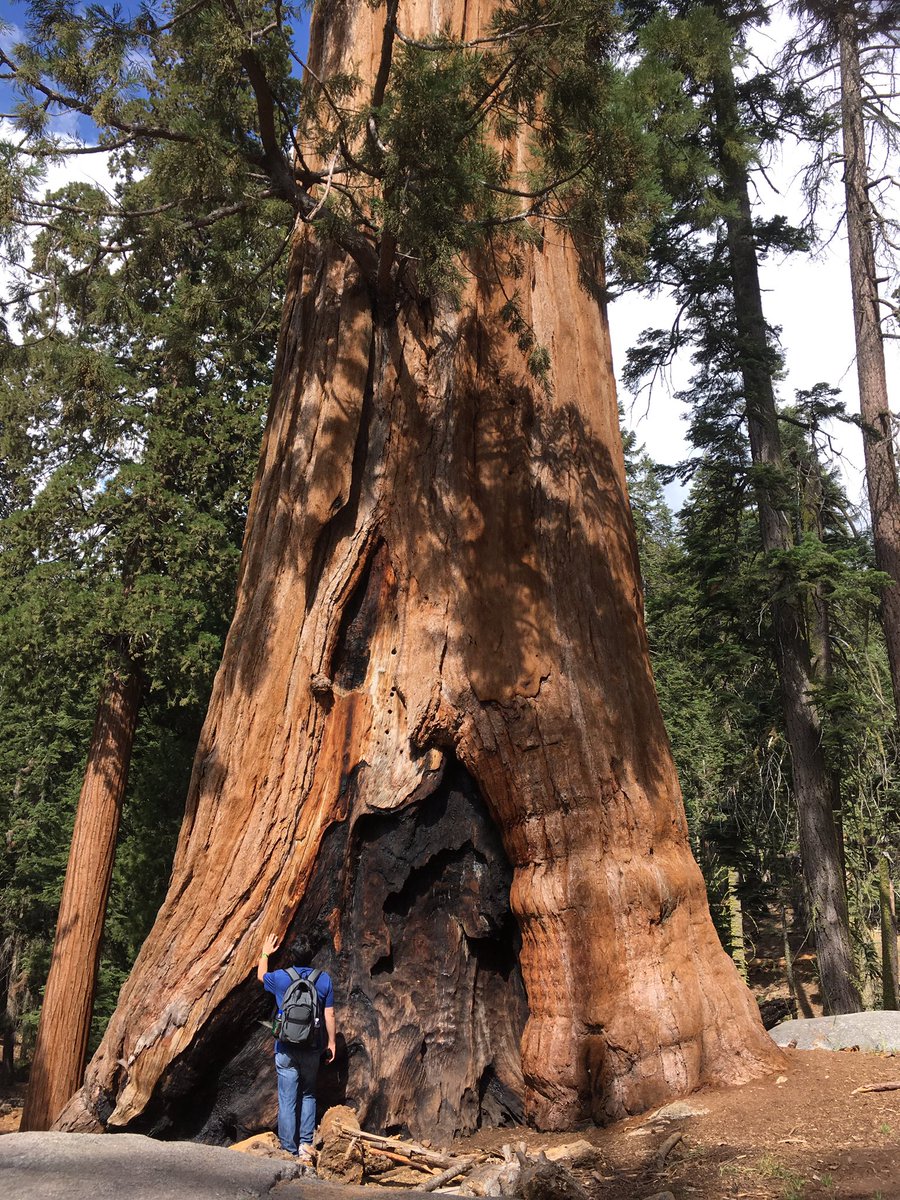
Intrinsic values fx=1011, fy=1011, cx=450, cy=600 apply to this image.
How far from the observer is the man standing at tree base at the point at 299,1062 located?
16.9 ft

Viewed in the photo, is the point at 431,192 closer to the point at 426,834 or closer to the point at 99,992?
the point at 426,834

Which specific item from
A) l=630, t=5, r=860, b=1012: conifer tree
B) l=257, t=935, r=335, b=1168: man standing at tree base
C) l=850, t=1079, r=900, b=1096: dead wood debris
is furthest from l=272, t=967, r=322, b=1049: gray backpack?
l=630, t=5, r=860, b=1012: conifer tree

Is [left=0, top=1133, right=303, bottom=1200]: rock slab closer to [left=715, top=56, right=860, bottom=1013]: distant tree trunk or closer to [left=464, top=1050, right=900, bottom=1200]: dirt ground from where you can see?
[left=464, top=1050, right=900, bottom=1200]: dirt ground

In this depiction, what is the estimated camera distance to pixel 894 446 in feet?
40.1

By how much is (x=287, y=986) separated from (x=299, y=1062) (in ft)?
1.27

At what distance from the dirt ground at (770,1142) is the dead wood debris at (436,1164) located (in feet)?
0.58

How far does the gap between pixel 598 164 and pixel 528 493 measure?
1913 mm

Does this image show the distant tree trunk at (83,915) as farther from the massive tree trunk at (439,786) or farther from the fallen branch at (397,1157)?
the fallen branch at (397,1157)

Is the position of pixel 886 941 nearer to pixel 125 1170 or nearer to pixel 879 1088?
pixel 879 1088

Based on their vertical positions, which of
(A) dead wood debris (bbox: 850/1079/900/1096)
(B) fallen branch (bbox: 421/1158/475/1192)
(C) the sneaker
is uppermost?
(A) dead wood debris (bbox: 850/1079/900/1096)

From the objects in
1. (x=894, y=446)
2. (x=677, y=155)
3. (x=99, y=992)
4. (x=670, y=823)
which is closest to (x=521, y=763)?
(x=670, y=823)

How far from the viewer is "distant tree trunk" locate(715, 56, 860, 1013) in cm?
1173

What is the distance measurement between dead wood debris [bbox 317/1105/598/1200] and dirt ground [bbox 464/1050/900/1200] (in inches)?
6.9

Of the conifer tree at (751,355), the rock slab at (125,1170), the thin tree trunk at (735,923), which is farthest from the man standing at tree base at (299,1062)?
the thin tree trunk at (735,923)
